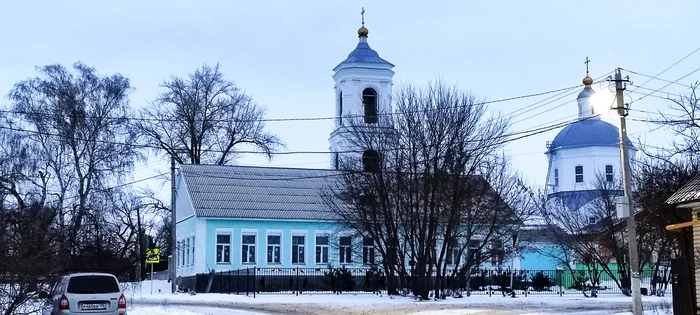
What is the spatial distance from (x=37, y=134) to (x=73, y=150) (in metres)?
2.23

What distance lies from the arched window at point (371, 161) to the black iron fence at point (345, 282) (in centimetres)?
522

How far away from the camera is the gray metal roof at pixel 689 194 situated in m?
23.4

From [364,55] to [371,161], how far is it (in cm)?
2278

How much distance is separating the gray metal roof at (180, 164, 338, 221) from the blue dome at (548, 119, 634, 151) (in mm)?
26522

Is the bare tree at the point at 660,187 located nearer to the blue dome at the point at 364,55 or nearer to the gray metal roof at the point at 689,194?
the gray metal roof at the point at 689,194

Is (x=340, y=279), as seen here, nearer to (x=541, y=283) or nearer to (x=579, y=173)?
(x=541, y=283)

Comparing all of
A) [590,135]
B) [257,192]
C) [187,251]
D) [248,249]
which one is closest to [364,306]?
[248,249]

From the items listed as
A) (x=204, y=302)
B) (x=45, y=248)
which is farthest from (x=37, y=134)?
(x=45, y=248)

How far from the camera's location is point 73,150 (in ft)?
169

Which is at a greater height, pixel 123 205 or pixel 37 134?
pixel 37 134

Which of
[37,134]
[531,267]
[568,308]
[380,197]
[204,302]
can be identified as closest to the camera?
[568,308]

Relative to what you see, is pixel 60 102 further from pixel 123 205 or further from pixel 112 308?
pixel 112 308

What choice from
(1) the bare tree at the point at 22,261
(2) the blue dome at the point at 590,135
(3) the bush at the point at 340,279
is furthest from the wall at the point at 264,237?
(2) the blue dome at the point at 590,135

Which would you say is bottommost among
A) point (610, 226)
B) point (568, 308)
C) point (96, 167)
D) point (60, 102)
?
point (568, 308)
